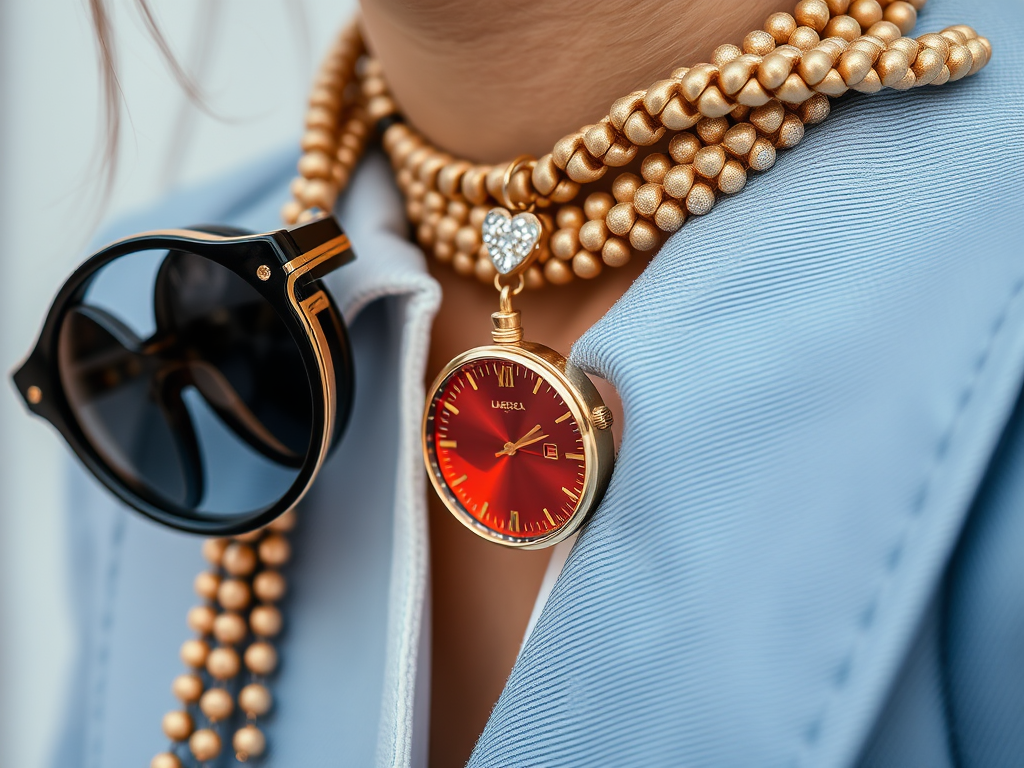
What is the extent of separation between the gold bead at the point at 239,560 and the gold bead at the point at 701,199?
0.36 m

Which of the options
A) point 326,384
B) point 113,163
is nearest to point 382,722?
point 326,384

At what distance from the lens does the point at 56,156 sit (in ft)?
2.87

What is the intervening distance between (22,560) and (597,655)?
0.94 m

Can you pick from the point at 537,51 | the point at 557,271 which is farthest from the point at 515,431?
the point at 537,51

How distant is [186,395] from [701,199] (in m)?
0.42

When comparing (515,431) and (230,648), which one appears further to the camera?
(230,648)

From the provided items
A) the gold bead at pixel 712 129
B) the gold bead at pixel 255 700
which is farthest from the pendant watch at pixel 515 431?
the gold bead at pixel 255 700

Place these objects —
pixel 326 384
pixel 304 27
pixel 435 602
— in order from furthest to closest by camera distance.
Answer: pixel 304 27, pixel 435 602, pixel 326 384

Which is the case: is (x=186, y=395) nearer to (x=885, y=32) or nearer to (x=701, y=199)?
(x=701, y=199)

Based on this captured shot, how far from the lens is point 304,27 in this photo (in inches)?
27.1

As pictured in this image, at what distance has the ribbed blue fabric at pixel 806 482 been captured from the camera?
316 mm

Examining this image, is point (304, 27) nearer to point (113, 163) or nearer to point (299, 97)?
point (113, 163)

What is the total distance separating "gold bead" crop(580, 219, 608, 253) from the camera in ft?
1.48

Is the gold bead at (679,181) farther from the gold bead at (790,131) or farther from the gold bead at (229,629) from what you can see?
the gold bead at (229,629)
